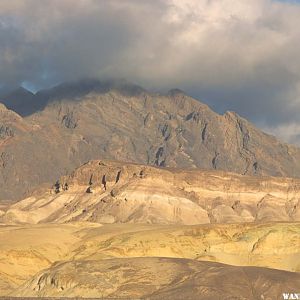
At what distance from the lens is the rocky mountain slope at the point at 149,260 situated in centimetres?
8506

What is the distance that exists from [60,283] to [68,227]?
1904 inches

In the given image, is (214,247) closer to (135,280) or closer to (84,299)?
(135,280)

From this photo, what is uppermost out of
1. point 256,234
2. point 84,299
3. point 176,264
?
point 256,234

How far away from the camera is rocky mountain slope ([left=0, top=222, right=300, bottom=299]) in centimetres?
8506

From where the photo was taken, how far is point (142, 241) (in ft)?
388

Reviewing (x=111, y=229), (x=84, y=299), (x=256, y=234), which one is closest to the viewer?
(x=84, y=299)

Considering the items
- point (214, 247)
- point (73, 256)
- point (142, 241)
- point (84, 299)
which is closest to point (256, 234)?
point (214, 247)

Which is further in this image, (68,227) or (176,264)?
(68,227)

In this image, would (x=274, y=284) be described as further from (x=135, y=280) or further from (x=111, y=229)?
(x=111, y=229)

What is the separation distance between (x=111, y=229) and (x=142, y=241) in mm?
15743

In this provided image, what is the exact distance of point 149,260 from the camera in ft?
312

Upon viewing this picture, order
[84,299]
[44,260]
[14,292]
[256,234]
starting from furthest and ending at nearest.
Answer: [256,234]
[44,260]
[14,292]
[84,299]

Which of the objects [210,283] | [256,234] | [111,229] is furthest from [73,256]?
[210,283]

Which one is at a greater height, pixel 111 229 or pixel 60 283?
pixel 111 229
